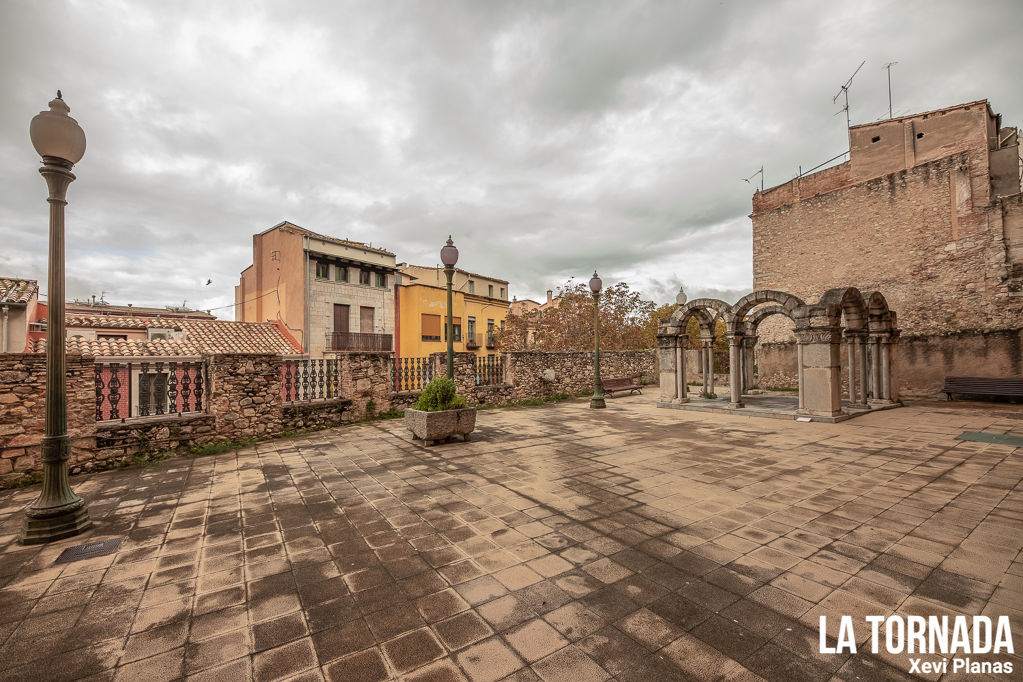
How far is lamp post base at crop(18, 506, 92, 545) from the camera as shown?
3.62 metres

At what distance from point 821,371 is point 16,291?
70.4 ft

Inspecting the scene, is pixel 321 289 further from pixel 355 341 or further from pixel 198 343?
pixel 198 343

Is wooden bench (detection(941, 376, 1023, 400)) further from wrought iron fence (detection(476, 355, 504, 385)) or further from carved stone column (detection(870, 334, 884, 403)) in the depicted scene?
wrought iron fence (detection(476, 355, 504, 385))

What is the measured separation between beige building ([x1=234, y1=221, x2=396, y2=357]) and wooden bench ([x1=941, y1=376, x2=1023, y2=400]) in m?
24.1

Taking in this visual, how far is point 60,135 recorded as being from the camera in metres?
3.91

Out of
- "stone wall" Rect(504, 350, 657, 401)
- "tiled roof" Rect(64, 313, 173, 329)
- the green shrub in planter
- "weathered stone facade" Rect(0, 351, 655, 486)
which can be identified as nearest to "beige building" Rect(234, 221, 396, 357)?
"tiled roof" Rect(64, 313, 173, 329)

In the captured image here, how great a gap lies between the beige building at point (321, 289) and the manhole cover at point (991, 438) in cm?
2159

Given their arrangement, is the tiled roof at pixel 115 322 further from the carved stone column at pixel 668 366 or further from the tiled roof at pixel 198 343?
the carved stone column at pixel 668 366

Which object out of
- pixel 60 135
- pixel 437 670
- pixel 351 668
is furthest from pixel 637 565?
pixel 60 135

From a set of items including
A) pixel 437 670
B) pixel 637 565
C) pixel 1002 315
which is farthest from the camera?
pixel 1002 315

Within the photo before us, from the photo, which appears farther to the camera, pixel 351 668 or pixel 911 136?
pixel 911 136

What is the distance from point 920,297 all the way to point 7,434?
2404cm

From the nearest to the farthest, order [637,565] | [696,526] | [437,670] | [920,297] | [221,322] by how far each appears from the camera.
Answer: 1. [437,670]
2. [637,565]
3. [696,526]
4. [920,297]
5. [221,322]

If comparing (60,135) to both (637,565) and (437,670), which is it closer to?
(437,670)
